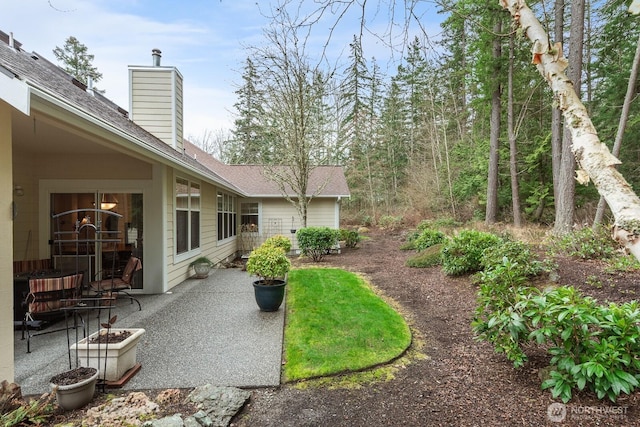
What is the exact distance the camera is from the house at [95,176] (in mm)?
2646

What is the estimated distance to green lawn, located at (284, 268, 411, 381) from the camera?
3293 mm

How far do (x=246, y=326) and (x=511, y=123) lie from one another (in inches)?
498

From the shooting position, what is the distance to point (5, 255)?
2.62 m

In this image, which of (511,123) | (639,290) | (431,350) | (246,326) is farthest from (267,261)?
(511,123)

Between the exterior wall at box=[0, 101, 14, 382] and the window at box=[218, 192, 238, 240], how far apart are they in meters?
7.58

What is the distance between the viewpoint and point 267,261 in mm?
5051

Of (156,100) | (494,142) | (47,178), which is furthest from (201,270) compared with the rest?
(494,142)

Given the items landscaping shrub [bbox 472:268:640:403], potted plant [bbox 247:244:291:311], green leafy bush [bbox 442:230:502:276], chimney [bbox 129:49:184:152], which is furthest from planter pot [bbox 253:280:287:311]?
chimney [bbox 129:49:184:152]

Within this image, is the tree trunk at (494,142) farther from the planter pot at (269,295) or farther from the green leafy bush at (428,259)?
the planter pot at (269,295)

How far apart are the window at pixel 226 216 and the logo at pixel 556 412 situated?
30.7ft

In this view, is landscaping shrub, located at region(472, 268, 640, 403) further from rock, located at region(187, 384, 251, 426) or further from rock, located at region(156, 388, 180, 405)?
rock, located at region(156, 388, 180, 405)

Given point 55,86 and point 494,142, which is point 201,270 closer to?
point 55,86

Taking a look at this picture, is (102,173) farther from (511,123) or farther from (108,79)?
(108,79)

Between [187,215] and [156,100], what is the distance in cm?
320
